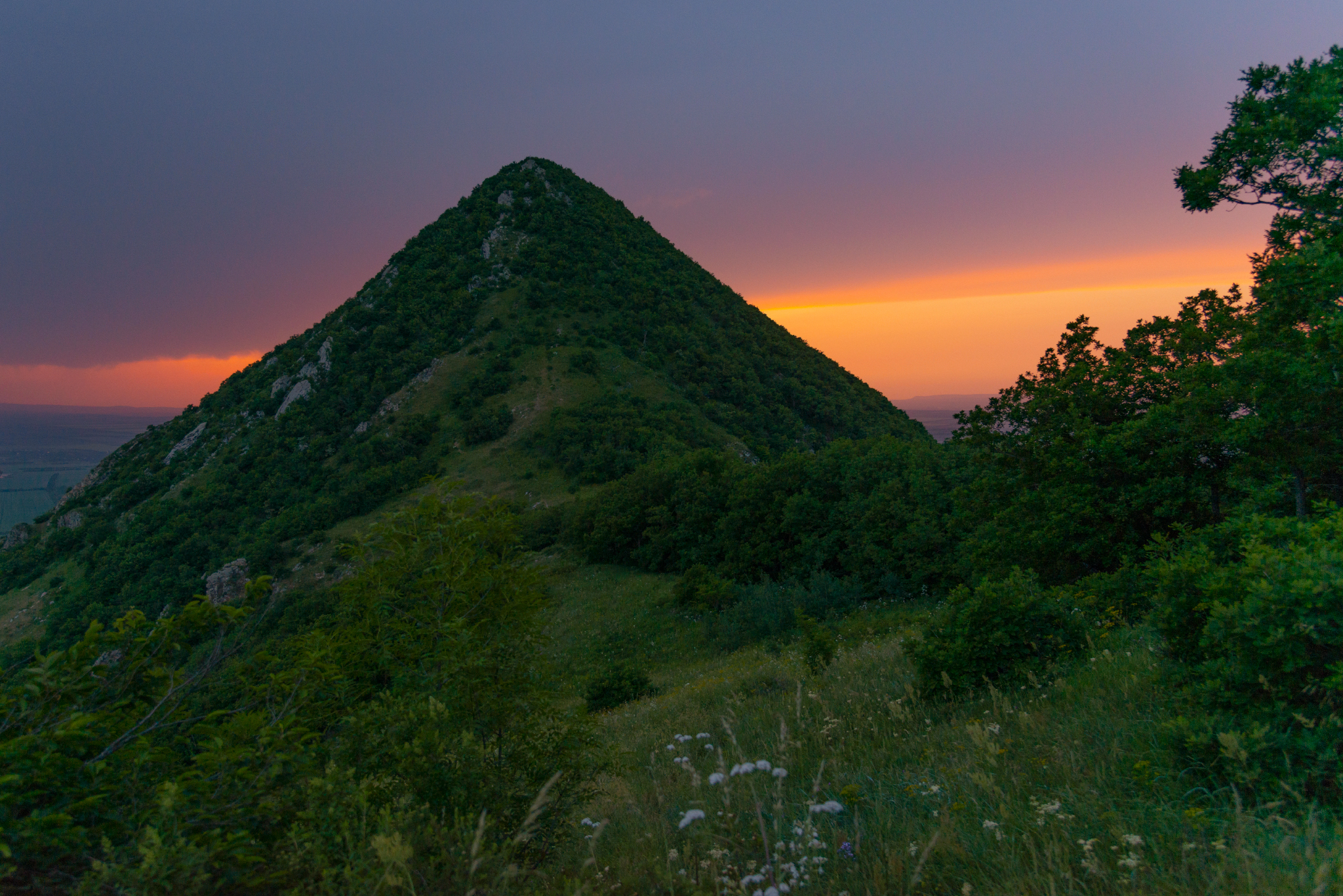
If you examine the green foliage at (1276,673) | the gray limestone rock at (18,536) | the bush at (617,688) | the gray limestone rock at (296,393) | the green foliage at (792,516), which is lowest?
the gray limestone rock at (18,536)

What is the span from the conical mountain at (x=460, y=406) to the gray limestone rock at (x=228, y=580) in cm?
123

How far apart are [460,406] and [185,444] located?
1749 inches

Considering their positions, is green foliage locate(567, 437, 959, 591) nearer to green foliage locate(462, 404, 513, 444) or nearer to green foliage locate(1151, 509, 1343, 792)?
green foliage locate(1151, 509, 1343, 792)

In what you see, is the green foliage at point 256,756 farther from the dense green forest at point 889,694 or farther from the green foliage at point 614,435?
the green foliage at point 614,435

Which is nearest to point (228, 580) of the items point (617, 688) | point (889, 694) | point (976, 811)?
point (617, 688)

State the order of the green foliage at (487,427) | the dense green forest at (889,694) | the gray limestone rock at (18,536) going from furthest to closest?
the gray limestone rock at (18,536) → the green foliage at (487,427) → the dense green forest at (889,694)

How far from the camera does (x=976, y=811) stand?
376cm

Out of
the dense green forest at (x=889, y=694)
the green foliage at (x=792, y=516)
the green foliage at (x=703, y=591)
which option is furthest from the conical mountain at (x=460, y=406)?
the dense green forest at (x=889, y=694)

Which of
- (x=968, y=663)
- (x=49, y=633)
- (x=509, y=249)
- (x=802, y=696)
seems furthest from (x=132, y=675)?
(x=509, y=249)

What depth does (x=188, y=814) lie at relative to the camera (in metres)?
3.24

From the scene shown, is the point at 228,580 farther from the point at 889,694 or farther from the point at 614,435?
the point at 889,694

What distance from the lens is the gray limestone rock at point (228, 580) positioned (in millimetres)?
58812

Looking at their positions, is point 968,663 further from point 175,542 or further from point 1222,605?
point 175,542

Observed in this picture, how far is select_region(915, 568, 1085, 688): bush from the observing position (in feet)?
22.8
